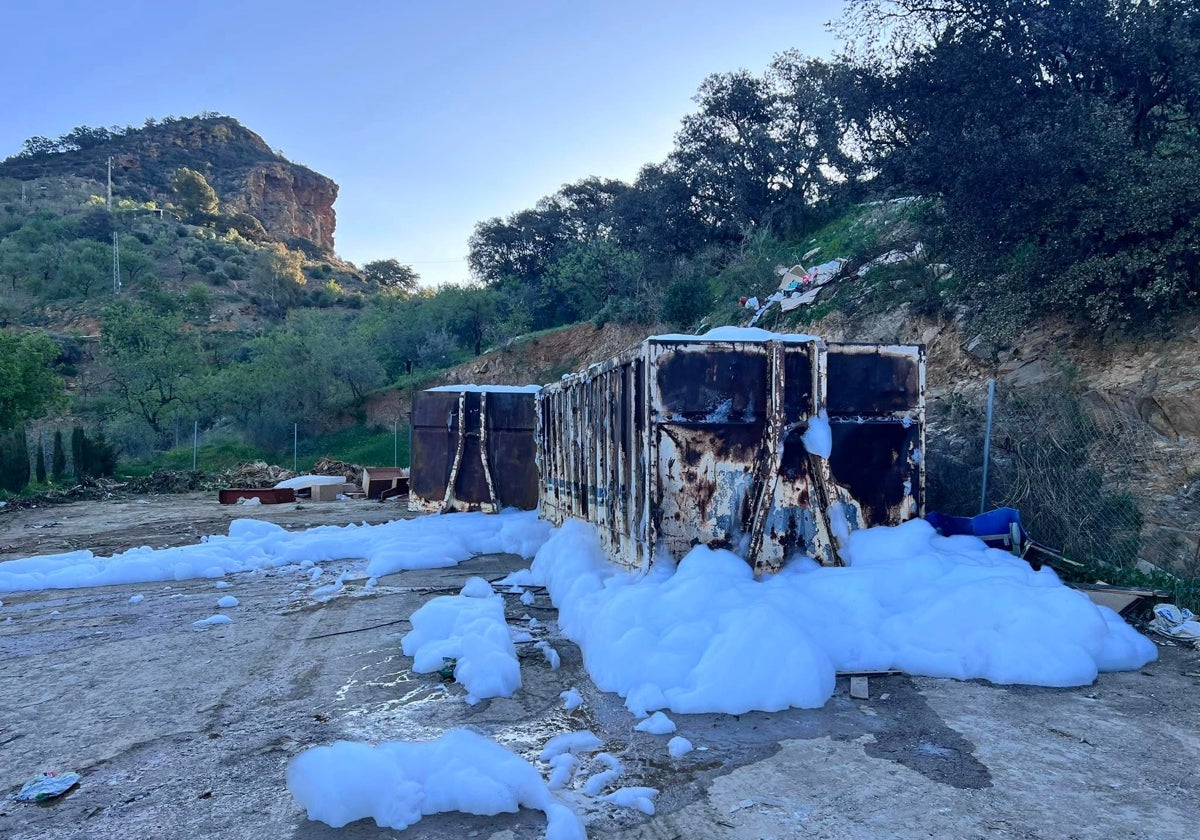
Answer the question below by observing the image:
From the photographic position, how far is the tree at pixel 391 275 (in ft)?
225

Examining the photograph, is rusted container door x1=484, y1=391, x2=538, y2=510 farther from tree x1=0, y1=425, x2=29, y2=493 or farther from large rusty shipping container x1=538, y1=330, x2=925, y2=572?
tree x1=0, y1=425, x2=29, y2=493

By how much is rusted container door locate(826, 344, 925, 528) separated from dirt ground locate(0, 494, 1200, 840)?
1.74 meters

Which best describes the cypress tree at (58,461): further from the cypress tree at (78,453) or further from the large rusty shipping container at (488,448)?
the large rusty shipping container at (488,448)

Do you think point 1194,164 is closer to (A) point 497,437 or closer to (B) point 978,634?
(B) point 978,634

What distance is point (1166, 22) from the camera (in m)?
8.91

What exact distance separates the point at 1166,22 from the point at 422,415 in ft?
35.9

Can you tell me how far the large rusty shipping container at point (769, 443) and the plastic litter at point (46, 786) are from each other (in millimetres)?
3485

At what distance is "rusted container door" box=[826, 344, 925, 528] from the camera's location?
5.76m

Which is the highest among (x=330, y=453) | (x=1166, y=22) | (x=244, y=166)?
(x=244, y=166)

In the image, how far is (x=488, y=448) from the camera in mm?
11305

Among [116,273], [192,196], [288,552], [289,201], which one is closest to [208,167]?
[289,201]

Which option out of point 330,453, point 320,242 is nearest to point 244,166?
point 320,242

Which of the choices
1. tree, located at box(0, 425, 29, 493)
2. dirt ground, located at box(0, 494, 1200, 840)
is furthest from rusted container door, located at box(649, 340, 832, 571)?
tree, located at box(0, 425, 29, 493)

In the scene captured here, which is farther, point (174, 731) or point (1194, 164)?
point (1194, 164)
